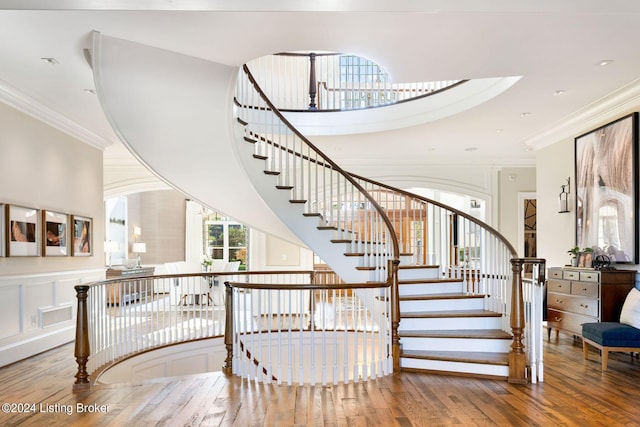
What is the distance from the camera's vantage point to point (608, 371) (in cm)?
458

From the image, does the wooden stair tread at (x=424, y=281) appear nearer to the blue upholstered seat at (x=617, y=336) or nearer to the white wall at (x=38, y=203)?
the blue upholstered seat at (x=617, y=336)

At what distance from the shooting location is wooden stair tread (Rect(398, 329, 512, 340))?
15.2ft

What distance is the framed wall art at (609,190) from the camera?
5148 millimetres

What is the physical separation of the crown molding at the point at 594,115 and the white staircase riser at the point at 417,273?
2.86 m

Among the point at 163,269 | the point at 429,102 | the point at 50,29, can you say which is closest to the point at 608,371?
the point at 429,102

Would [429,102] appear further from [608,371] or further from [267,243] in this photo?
[267,243]

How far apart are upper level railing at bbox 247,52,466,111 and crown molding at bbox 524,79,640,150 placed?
77.9 inches

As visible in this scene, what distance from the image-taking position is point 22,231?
5391mm

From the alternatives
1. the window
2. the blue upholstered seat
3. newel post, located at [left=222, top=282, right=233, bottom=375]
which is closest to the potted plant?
the blue upholstered seat

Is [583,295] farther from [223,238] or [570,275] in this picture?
[223,238]

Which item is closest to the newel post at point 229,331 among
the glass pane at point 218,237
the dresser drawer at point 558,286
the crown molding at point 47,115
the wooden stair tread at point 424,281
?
the wooden stair tread at point 424,281

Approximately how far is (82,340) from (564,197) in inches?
253

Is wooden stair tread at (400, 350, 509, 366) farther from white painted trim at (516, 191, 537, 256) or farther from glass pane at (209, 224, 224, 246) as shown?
glass pane at (209, 224, 224, 246)

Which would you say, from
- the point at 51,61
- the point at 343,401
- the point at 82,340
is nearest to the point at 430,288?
the point at 343,401
